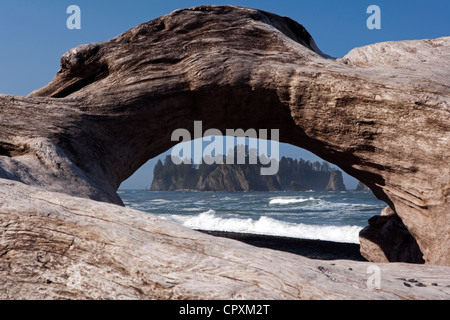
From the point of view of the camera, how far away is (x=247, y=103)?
5.47 meters

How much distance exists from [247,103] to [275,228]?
54.7ft

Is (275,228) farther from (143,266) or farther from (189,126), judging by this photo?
(143,266)

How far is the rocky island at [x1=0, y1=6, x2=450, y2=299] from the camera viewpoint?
2367 mm

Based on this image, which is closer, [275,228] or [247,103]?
[247,103]

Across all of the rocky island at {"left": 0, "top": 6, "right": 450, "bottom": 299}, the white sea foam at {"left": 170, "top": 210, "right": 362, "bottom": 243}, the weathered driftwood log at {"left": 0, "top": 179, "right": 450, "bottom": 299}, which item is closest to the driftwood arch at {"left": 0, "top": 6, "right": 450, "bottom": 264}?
the rocky island at {"left": 0, "top": 6, "right": 450, "bottom": 299}

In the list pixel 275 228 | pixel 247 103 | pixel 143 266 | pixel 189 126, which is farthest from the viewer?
pixel 275 228

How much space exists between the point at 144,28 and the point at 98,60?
0.78 meters

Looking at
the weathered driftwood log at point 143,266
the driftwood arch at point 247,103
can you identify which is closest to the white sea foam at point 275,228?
the driftwood arch at point 247,103

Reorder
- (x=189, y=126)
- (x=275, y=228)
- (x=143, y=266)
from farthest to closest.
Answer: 1. (x=275, y=228)
2. (x=189, y=126)
3. (x=143, y=266)

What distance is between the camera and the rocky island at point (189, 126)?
93.2 inches

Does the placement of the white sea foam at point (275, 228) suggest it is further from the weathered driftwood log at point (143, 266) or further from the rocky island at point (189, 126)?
the weathered driftwood log at point (143, 266)

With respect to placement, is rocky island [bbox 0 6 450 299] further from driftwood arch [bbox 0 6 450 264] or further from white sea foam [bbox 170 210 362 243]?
white sea foam [bbox 170 210 362 243]

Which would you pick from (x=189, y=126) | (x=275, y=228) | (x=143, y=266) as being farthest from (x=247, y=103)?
(x=275, y=228)
